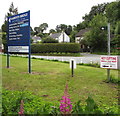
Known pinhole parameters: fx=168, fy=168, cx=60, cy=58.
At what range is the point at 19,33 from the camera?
30.8 ft

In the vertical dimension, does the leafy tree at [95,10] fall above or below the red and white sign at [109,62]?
above

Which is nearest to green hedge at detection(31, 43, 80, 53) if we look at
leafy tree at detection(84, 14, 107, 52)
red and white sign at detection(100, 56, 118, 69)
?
leafy tree at detection(84, 14, 107, 52)

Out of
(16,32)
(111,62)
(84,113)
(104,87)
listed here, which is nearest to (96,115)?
(84,113)

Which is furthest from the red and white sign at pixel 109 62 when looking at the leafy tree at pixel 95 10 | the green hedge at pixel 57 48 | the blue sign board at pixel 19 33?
the leafy tree at pixel 95 10

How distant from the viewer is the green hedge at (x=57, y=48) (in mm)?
29016

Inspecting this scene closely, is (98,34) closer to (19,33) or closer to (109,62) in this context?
(19,33)

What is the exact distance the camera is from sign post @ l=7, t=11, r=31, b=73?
882cm

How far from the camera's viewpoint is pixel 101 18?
101 feet

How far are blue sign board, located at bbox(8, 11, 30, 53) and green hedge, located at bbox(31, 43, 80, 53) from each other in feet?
63.0

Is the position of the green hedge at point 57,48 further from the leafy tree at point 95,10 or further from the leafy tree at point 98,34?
the leafy tree at point 95,10

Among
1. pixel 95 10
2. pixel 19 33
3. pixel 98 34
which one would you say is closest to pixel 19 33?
pixel 19 33

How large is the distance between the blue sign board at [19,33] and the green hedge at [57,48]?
63.0 ft

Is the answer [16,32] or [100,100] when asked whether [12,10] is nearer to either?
[16,32]

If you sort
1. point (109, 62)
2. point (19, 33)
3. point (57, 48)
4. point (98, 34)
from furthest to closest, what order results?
point (98, 34) < point (57, 48) < point (19, 33) < point (109, 62)
